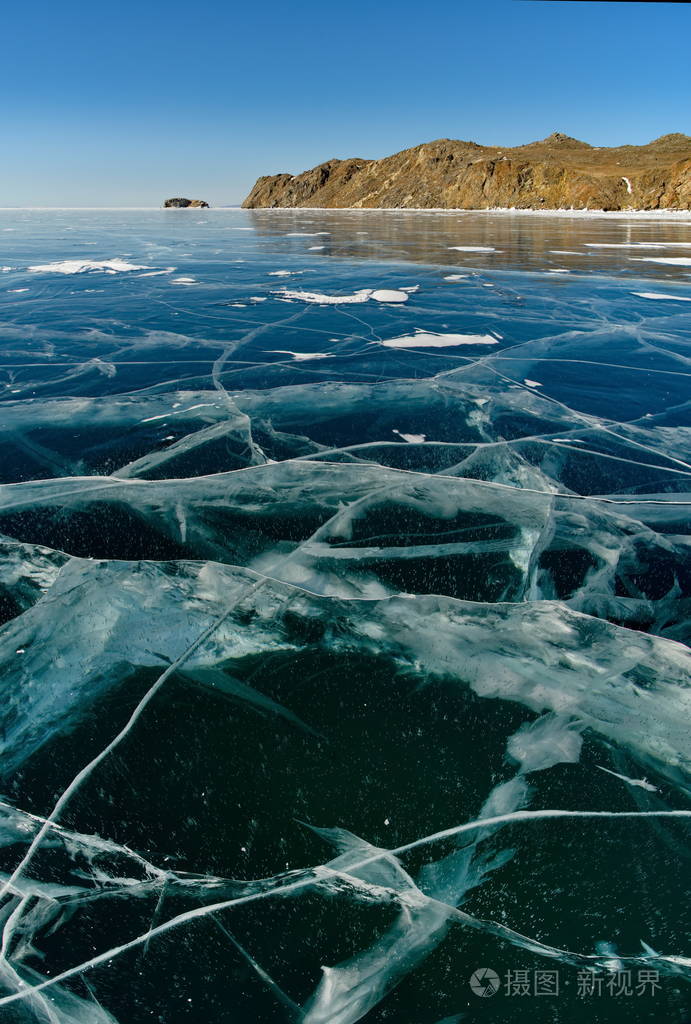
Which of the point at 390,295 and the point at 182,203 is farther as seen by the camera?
the point at 182,203

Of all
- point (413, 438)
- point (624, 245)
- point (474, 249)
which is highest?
point (624, 245)

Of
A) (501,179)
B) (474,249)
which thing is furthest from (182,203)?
(474,249)

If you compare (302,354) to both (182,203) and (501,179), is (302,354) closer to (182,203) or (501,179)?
(501,179)

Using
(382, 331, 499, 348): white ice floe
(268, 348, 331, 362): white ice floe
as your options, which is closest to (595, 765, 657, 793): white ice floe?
(268, 348, 331, 362): white ice floe

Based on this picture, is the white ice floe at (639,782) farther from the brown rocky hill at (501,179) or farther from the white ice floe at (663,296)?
the brown rocky hill at (501,179)

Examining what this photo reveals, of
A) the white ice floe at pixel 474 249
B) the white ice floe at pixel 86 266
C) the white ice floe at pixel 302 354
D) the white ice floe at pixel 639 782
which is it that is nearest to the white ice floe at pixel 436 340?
the white ice floe at pixel 302 354

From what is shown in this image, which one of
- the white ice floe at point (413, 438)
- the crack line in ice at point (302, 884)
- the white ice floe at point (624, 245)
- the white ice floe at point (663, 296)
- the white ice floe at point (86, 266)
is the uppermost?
the white ice floe at point (624, 245)

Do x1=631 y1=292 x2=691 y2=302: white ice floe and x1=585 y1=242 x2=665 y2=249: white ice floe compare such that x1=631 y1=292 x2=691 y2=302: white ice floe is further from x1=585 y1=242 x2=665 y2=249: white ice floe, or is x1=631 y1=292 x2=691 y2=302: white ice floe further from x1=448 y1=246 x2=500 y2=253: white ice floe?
x1=585 y1=242 x2=665 y2=249: white ice floe
